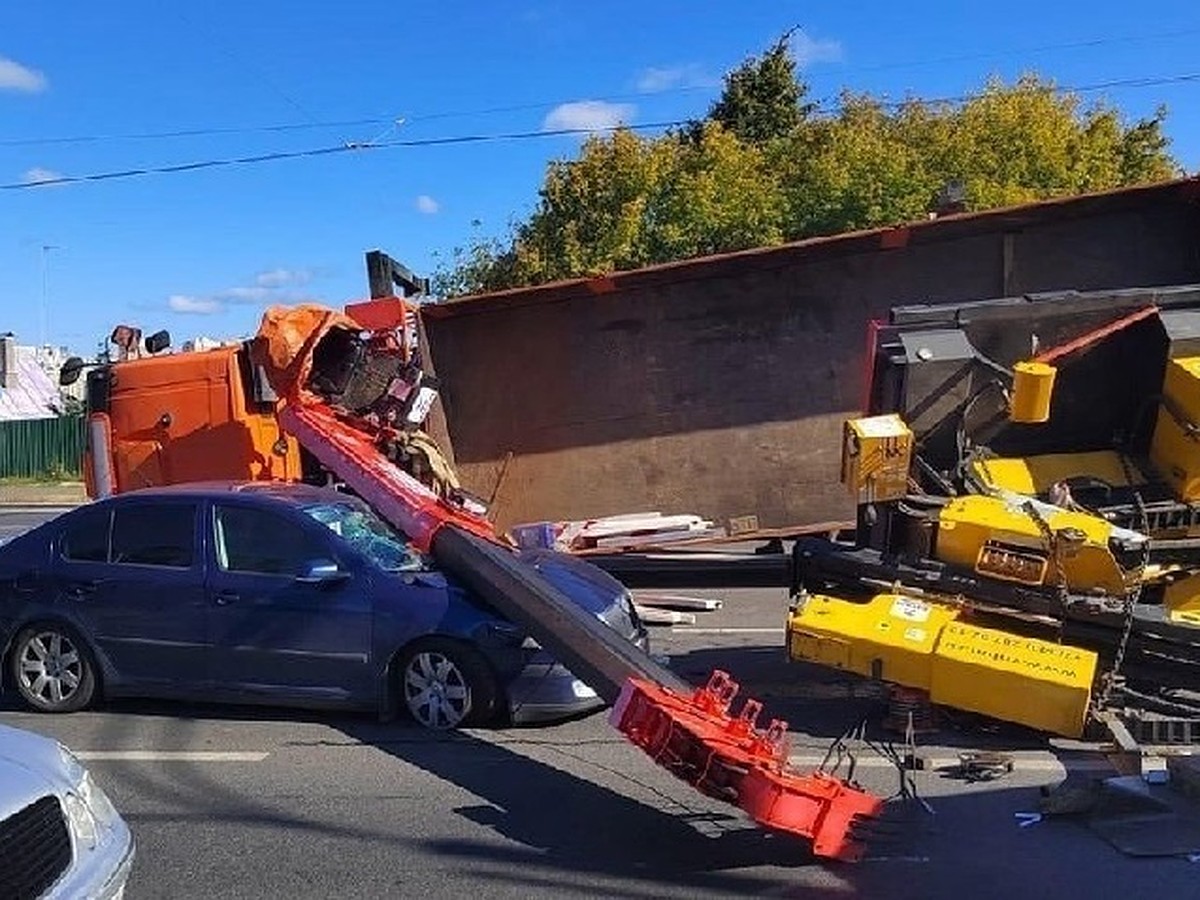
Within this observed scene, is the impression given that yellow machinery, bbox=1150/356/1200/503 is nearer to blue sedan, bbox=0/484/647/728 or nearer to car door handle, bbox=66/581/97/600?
blue sedan, bbox=0/484/647/728

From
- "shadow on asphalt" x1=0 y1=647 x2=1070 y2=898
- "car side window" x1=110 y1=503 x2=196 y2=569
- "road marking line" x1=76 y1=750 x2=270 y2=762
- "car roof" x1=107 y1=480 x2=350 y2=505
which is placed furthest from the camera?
"car roof" x1=107 y1=480 x2=350 y2=505

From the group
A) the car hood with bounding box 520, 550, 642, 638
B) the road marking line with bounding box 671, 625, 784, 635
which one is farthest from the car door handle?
the road marking line with bounding box 671, 625, 784, 635

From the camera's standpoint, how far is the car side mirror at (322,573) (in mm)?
7668

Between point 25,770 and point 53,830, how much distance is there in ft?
0.76

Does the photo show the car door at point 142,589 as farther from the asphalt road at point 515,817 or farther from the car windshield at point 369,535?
the car windshield at point 369,535

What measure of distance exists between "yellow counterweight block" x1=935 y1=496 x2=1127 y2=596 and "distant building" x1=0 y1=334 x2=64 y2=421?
41168 mm

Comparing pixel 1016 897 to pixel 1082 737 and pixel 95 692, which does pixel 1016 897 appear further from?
pixel 95 692

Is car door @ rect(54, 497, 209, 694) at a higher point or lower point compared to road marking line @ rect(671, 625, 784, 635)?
higher

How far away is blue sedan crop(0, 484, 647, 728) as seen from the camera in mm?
7473

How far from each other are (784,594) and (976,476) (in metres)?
4.58

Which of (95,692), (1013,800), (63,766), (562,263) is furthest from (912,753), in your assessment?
(562,263)

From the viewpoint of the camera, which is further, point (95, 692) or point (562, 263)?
point (562, 263)

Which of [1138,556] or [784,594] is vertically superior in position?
[1138,556]

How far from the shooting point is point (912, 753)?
21.4 ft
